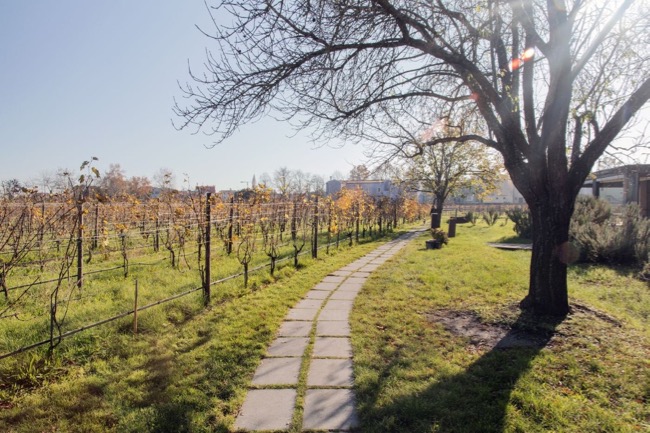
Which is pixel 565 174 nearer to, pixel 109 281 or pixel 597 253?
pixel 597 253

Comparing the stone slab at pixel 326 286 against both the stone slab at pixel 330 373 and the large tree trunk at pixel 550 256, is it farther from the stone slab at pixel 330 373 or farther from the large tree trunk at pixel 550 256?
the large tree trunk at pixel 550 256

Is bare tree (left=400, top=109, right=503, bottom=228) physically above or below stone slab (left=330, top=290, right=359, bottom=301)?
above

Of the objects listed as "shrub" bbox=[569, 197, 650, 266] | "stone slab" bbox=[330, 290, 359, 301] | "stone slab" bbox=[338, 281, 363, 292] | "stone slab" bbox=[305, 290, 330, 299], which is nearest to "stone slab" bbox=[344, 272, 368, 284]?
"stone slab" bbox=[338, 281, 363, 292]

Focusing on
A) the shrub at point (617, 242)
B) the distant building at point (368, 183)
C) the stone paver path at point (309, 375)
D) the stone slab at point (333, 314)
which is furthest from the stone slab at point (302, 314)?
the shrub at point (617, 242)

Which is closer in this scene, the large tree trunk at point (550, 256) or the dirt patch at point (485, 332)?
the dirt patch at point (485, 332)

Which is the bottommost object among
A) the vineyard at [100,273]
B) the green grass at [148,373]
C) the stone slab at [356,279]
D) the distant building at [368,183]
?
the green grass at [148,373]

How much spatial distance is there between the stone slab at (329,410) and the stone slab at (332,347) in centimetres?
70

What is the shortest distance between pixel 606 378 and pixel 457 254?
7131mm

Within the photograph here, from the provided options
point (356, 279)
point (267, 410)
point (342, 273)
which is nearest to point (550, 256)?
point (356, 279)

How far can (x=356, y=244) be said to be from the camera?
44.5 ft

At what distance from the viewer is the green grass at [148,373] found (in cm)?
262

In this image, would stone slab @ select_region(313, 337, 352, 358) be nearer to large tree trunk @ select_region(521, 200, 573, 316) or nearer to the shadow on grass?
the shadow on grass

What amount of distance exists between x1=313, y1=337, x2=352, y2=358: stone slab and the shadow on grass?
1.70 ft

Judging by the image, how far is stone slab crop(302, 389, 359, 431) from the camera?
252 centimetres
